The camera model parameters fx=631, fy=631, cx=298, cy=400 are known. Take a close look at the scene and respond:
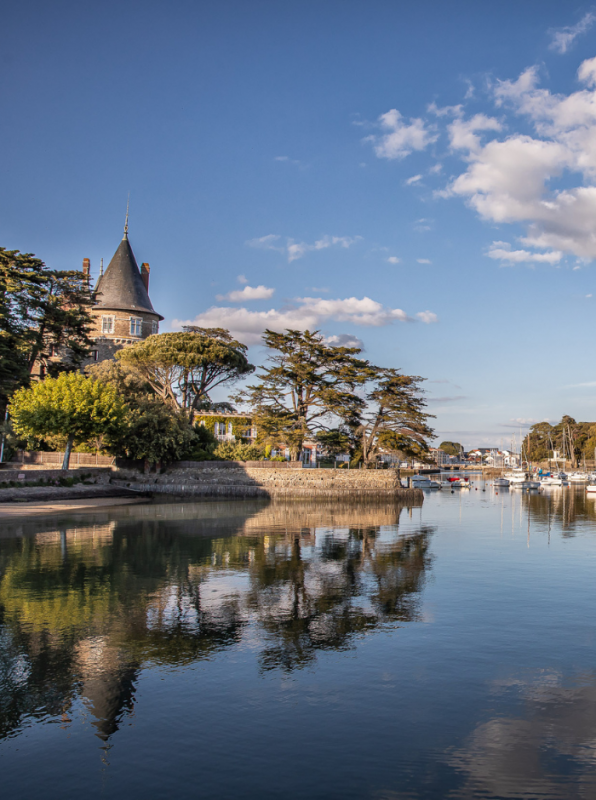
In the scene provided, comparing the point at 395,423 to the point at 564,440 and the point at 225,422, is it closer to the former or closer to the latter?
the point at 225,422

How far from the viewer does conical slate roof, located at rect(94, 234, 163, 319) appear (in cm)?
6806

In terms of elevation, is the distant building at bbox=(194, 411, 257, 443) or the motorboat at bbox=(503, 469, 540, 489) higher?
the distant building at bbox=(194, 411, 257, 443)

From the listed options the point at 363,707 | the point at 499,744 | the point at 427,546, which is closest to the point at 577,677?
the point at 499,744

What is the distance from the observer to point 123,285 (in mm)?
68812

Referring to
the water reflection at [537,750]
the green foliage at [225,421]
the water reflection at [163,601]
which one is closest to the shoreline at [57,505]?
the water reflection at [163,601]

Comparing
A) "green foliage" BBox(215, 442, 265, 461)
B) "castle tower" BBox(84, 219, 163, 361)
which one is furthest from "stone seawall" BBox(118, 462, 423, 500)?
"castle tower" BBox(84, 219, 163, 361)

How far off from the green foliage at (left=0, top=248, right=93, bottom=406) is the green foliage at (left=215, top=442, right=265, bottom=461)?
13.7m

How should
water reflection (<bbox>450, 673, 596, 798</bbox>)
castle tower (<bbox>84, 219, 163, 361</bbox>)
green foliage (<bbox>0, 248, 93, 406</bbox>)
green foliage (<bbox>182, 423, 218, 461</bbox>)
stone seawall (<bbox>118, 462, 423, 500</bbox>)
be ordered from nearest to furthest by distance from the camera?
1. water reflection (<bbox>450, 673, 596, 798</bbox>)
2. green foliage (<bbox>0, 248, 93, 406</bbox>)
3. stone seawall (<bbox>118, 462, 423, 500</bbox>)
4. green foliage (<bbox>182, 423, 218, 461</bbox>)
5. castle tower (<bbox>84, 219, 163, 361</bbox>)

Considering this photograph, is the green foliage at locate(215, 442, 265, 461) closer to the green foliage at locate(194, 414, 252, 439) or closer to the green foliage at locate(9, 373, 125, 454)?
the green foliage at locate(194, 414, 252, 439)

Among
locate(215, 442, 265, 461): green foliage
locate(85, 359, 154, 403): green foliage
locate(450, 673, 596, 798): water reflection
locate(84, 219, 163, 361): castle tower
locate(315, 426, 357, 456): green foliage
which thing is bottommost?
locate(450, 673, 596, 798): water reflection

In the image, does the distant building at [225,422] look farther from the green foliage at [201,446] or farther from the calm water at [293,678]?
the calm water at [293,678]

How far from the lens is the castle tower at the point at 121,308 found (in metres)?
67.3

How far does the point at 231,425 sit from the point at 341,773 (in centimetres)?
5790

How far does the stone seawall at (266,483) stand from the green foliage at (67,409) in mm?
7484
